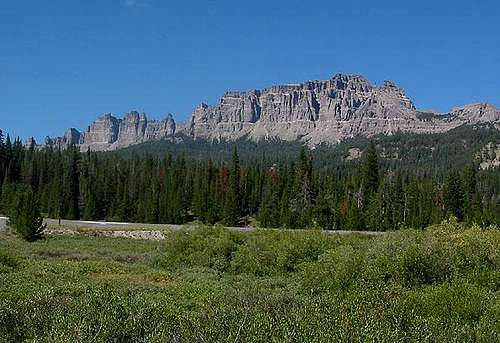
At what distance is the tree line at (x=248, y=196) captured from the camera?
91750 millimetres

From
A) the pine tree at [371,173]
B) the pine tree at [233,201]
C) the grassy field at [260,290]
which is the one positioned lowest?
the grassy field at [260,290]

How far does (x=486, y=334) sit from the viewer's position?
10.3m

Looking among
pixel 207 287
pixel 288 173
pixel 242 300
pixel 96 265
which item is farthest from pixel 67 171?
pixel 242 300

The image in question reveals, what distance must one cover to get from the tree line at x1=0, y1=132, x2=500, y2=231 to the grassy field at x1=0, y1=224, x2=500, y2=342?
45622mm

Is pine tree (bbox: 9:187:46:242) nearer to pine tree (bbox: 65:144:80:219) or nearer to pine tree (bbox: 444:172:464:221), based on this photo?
pine tree (bbox: 65:144:80:219)

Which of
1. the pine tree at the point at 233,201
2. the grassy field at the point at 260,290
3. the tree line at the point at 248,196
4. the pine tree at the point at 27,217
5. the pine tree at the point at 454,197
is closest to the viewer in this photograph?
the grassy field at the point at 260,290

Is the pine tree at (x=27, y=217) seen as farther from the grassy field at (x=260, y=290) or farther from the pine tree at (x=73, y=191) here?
the pine tree at (x=73, y=191)

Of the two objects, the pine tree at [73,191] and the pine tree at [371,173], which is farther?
the pine tree at [371,173]

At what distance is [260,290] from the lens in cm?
1841

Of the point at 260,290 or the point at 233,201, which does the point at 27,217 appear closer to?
the point at 260,290

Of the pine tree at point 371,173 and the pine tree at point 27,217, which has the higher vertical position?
the pine tree at point 371,173

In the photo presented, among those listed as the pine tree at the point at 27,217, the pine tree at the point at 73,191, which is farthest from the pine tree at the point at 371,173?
the pine tree at the point at 27,217

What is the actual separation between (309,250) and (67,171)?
8519cm

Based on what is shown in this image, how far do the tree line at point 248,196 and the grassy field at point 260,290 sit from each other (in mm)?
45622
